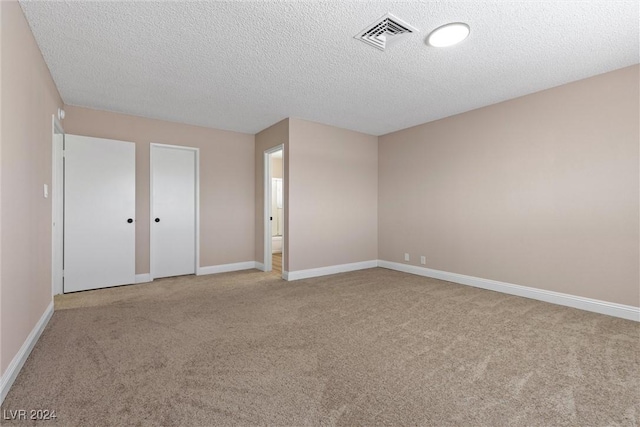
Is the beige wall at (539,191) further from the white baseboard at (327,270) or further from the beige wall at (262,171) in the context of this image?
the beige wall at (262,171)

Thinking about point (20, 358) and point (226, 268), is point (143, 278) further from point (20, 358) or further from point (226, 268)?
point (20, 358)

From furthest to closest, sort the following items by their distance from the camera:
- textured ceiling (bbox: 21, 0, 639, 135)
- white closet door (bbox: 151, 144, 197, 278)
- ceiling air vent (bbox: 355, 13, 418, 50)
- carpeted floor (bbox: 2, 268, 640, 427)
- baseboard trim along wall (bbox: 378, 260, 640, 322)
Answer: white closet door (bbox: 151, 144, 197, 278) < baseboard trim along wall (bbox: 378, 260, 640, 322) < ceiling air vent (bbox: 355, 13, 418, 50) < textured ceiling (bbox: 21, 0, 639, 135) < carpeted floor (bbox: 2, 268, 640, 427)

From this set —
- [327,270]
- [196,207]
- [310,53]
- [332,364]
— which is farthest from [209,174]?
[332,364]

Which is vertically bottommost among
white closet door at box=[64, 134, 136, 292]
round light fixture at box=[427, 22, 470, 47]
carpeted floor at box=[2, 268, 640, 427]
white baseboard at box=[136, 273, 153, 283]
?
carpeted floor at box=[2, 268, 640, 427]

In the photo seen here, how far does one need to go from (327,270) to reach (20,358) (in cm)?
373

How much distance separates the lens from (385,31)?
7.84 ft

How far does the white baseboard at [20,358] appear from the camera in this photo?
1723 mm

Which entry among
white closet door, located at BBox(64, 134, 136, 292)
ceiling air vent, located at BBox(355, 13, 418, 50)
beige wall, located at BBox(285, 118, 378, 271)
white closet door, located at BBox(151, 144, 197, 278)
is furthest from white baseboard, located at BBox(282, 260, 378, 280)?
ceiling air vent, located at BBox(355, 13, 418, 50)

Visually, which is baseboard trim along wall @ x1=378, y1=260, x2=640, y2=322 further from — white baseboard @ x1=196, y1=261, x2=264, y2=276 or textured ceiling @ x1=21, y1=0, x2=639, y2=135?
white baseboard @ x1=196, y1=261, x2=264, y2=276

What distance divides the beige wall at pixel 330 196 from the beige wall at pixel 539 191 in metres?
0.84

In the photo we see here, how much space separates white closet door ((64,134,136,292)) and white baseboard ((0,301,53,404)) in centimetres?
141

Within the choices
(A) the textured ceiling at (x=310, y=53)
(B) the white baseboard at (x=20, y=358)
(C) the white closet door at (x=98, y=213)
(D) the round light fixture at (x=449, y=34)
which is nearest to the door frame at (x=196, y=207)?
(C) the white closet door at (x=98, y=213)

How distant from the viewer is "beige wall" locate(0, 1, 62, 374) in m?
1.82

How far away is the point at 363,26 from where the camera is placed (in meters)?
2.33
